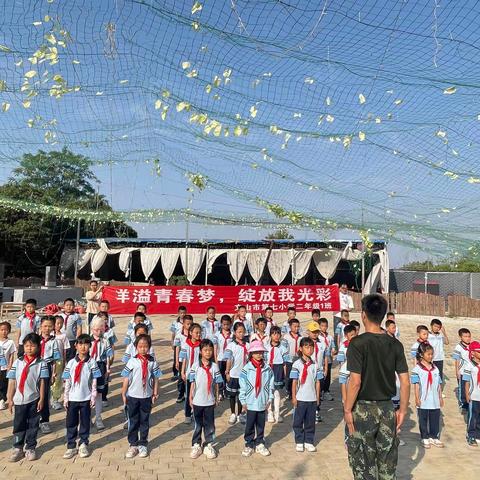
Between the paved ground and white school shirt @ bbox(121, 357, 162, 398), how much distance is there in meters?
0.71

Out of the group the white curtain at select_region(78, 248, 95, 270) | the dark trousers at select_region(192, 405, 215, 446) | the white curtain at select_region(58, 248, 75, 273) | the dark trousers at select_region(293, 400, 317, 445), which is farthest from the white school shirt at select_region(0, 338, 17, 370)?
the white curtain at select_region(58, 248, 75, 273)

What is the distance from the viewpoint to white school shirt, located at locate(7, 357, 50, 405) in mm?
5141

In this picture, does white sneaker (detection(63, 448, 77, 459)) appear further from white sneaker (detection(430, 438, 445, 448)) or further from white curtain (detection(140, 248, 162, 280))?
white curtain (detection(140, 248, 162, 280))

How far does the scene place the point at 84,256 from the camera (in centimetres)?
2861

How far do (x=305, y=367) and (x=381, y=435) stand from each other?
7.81 feet

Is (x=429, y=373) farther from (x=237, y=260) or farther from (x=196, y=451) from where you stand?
(x=237, y=260)

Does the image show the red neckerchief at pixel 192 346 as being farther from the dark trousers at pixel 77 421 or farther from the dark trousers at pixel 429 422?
the dark trousers at pixel 429 422

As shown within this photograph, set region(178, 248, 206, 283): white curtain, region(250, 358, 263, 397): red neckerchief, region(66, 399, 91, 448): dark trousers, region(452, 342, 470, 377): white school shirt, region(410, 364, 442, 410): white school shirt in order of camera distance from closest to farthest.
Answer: region(66, 399, 91, 448): dark trousers → region(250, 358, 263, 397): red neckerchief → region(410, 364, 442, 410): white school shirt → region(452, 342, 470, 377): white school shirt → region(178, 248, 206, 283): white curtain

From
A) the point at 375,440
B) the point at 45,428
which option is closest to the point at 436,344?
the point at 375,440

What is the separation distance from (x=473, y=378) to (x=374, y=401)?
11.1 ft

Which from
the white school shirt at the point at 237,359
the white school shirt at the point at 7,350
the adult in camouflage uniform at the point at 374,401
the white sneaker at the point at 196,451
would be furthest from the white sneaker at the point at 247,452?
the white school shirt at the point at 7,350

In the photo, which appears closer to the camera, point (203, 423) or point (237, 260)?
point (203, 423)

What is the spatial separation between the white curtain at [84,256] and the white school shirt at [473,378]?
25350mm

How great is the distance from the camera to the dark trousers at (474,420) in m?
5.88
